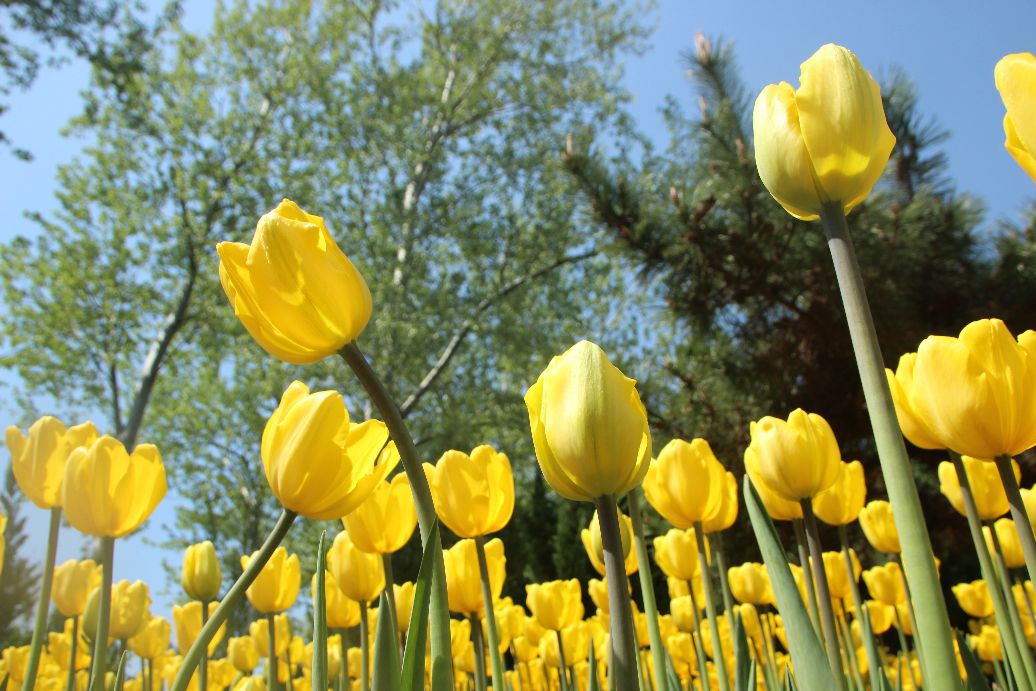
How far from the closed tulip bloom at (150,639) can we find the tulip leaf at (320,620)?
4.04 feet

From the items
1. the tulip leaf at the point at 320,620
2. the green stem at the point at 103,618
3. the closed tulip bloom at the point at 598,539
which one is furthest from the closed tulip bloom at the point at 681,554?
the green stem at the point at 103,618

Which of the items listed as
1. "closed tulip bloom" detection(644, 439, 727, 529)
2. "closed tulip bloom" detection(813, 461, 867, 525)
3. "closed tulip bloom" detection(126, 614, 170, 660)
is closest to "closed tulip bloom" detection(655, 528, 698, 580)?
"closed tulip bloom" detection(813, 461, 867, 525)

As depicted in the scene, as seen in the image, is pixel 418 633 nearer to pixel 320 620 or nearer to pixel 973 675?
pixel 320 620

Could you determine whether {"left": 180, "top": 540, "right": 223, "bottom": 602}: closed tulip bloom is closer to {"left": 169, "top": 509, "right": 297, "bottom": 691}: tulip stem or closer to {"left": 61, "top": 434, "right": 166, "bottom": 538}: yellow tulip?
{"left": 61, "top": 434, "right": 166, "bottom": 538}: yellow tulip

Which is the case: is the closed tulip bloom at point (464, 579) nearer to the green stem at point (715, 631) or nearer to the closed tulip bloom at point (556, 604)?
the green stem at point (715, 631)

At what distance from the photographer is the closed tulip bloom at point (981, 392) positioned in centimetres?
81

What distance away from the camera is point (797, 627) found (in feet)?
1.74

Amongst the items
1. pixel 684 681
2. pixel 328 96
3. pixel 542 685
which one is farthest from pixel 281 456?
pixel 328 96

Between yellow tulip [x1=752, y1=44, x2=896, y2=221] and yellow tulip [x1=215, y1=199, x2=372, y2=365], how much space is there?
36cm

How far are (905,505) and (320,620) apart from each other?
0.50m

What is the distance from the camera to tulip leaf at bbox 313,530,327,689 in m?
0.70

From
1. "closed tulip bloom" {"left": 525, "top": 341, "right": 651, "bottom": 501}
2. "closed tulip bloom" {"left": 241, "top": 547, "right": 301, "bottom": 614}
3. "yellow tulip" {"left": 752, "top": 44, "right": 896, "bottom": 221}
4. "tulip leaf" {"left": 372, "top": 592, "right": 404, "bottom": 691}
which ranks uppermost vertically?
"yellow tulip" {"left": 752, "top": 44, "right": 896, "bottom": 221}

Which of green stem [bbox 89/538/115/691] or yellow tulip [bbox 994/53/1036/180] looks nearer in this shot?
yellow tulip [bbox 994/53/1036/180]

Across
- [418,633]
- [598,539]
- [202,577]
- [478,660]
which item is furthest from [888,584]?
[418,633]
